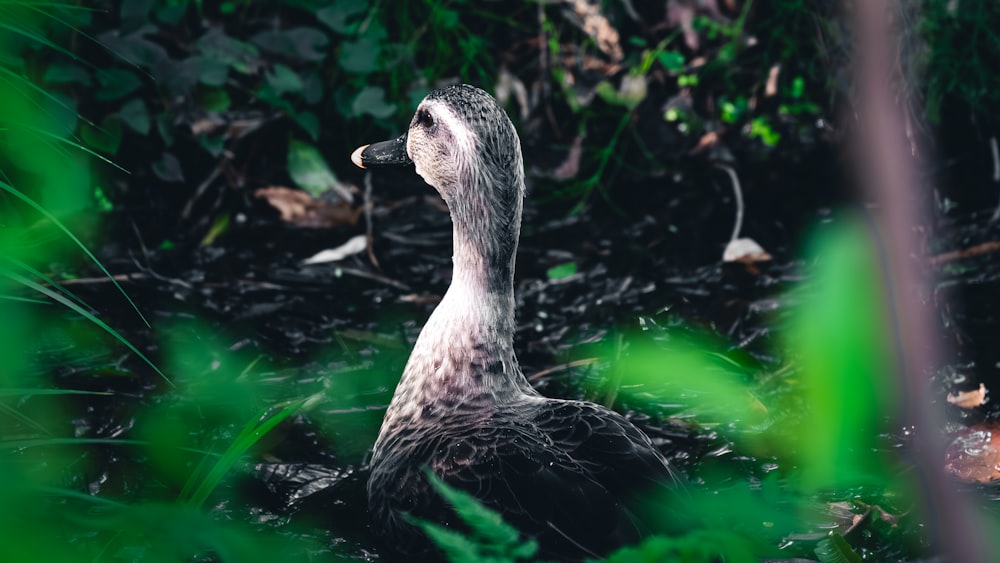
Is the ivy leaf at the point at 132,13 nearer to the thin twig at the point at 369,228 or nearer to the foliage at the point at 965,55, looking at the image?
the thin twig at the point at 369,228

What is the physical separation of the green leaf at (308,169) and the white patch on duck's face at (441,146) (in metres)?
1.52

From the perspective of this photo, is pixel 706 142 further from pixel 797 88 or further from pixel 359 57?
pixel 359 57

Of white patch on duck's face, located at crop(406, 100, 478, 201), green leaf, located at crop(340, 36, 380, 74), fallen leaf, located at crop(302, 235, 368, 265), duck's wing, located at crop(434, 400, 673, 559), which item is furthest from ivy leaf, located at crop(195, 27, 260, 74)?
duck's wing, located at crop(434, 400, 673, 559)

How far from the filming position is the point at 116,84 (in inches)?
151

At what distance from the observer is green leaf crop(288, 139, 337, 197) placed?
425 cm

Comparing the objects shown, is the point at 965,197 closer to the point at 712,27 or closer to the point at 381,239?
the point at 712,27

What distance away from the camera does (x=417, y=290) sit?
3.84 m

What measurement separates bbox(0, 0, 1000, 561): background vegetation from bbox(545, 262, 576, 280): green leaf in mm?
35

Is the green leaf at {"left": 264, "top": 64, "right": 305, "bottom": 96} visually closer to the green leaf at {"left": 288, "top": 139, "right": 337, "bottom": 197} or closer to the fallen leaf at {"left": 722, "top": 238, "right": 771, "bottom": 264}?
the green leaf at {"left": 288, "top": 139, "right": 337, "bottom": 197}

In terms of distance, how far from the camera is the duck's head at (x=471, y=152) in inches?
98.7

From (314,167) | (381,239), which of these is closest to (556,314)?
(381,239)

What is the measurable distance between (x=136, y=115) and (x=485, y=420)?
2226 millimetres

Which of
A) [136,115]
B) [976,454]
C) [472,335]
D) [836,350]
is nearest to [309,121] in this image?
[136,115]

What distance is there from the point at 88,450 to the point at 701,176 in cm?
287
